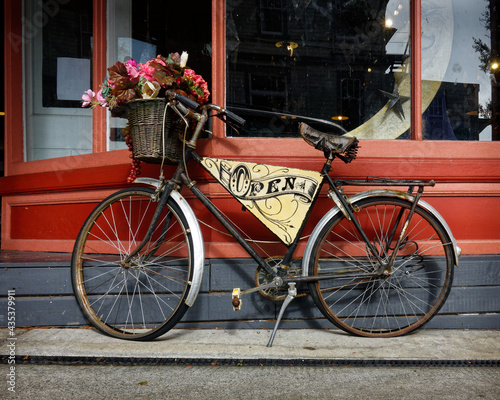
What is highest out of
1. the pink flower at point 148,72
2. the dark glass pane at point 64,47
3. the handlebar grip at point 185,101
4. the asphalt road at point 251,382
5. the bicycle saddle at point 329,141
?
the dark glass pane at point 64,47

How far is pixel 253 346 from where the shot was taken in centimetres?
243

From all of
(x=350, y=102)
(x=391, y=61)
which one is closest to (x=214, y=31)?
(x=350, y=102)

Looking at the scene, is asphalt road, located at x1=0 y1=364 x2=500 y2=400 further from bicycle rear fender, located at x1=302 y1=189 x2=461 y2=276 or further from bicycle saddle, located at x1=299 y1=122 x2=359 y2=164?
bicycle saddle, located at x1=299 y1=122 x2=359 y2=164

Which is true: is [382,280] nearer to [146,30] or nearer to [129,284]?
[129,284]

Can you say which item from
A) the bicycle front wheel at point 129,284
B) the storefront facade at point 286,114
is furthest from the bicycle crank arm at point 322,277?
the bicycle front wheel at point 129,284

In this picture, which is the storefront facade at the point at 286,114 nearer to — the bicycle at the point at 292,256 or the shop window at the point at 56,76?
the shop window at the point at 56,76

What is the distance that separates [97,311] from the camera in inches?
109

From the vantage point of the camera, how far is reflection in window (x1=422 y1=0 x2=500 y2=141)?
3221 mm

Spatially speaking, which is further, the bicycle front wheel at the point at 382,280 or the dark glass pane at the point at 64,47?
the dark glass pane at the point at 64,47

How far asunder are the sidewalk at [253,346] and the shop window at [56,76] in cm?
191

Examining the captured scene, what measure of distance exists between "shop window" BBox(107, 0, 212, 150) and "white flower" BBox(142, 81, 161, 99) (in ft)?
3.19

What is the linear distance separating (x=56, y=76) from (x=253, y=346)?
3.18 meters

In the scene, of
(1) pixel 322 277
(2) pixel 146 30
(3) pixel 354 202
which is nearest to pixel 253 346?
(1) pixel 322 277

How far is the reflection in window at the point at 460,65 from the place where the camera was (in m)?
3.22
